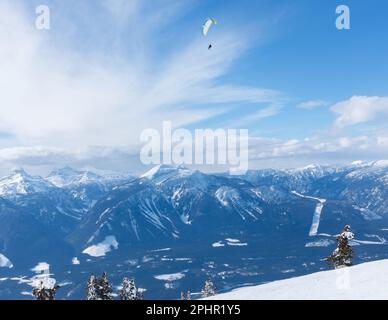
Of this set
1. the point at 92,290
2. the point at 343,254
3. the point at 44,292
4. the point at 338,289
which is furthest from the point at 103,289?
the point at 338,289

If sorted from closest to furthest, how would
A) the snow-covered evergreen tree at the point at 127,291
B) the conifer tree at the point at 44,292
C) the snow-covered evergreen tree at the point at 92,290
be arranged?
1. the conifer tree at the point at 44,292
2. the snow-covered evergreen tree at the point at 92,290
3. the snow-covered evergreen tree at the point at 127,291

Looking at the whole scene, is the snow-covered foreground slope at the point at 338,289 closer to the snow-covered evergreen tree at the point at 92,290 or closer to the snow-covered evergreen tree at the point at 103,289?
the snow-covered evergreen tree at the point at 103,289

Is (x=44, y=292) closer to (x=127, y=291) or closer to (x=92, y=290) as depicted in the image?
(x=92, y=290)

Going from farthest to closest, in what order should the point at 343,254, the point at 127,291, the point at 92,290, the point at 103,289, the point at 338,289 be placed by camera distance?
the point at 127,291, the point at 92,290, the point at 103,289, the point at 343,254, the point at 338,289

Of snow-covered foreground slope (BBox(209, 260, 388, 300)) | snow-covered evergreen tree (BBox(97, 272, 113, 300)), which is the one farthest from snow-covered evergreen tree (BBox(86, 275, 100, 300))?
snow-covered foreground slope (BBox(209, 260, 388, 300))

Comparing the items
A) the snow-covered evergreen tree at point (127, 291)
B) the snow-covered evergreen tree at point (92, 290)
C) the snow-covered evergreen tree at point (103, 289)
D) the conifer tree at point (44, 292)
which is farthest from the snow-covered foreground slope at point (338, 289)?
the snow-covered evergreen tree at point (127, 291)

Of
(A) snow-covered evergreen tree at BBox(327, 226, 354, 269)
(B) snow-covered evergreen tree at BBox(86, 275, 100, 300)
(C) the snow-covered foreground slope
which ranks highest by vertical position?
(A) snow-covered evergreen tree at BBox(327, 226, 354, 269)

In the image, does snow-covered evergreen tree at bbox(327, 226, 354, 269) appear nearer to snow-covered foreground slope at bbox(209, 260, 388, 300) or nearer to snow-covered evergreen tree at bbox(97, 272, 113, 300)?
snow-covered foreground slope at bbox(209, 260, 388, 300)
